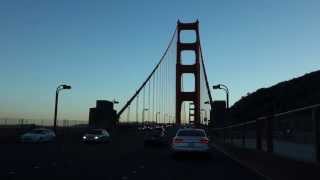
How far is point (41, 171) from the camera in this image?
19500 mm

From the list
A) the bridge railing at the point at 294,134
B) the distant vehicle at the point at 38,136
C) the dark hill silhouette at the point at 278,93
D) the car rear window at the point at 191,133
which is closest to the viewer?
the bridge railing at the point at 294,134

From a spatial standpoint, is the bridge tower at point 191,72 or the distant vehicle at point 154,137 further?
the bridge tower at point 191,72

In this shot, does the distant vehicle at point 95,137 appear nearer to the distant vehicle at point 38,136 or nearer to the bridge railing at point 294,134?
the distant vehicle at point 38,136

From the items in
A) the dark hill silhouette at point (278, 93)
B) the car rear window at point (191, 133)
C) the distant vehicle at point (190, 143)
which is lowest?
the distant vehicle at point (190, 143)

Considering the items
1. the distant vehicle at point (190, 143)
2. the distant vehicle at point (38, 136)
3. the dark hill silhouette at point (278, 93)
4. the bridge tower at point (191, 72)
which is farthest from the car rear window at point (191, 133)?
the bridge tower at point (191, 72)

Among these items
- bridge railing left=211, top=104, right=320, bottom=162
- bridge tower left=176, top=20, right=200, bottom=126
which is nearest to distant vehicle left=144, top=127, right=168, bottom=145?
bridge railing left=211, top=104, right=320, bottom=162

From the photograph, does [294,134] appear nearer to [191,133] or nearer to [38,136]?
[191,133]

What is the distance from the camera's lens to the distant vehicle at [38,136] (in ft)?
A: 165

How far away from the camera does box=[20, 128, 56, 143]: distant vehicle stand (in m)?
50.4

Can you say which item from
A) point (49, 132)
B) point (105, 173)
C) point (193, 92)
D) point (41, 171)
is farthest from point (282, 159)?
point (193, 92)

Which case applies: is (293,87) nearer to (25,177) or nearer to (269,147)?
(269,147)

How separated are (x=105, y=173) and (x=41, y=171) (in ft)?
6.52

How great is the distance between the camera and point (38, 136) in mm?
51094

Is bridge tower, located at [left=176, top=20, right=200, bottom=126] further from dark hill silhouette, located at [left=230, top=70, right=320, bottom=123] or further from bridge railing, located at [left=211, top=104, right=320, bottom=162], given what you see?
bridge railing, located at [left=211, top=104, right=320, bottom=162]
